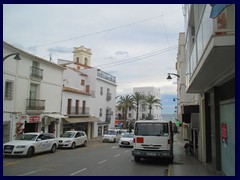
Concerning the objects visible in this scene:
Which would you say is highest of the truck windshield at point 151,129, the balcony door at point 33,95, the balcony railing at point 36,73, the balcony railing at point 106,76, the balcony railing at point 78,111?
the balcony railing at point 106,76

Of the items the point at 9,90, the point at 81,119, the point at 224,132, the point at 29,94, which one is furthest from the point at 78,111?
the point at 224,132

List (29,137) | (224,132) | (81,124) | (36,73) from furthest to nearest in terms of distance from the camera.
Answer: (81,124) → (36,73) → (29,137) → (224,132)

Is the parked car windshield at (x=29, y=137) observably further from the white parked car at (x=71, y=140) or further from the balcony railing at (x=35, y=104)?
the balcony railing at (x=35, y=104)

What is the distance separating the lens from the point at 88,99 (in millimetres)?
40281

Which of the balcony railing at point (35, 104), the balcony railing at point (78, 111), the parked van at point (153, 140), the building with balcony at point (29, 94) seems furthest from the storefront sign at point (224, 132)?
the balcony railing at point (78, 111)

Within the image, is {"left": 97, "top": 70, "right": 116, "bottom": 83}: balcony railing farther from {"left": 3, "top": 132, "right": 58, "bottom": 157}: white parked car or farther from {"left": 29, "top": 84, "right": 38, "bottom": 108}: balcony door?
{"left": 3, "top": 132, "right": 58, "bottom": 157}: white parked car

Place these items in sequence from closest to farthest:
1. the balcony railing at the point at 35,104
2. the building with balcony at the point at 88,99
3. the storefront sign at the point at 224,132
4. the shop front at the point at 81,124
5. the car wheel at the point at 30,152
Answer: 1. the storefront sign at the point at 224,132
2. the car wheel at the point at 30,152
3. the balcony railing at the point at 35,104
4. the shop front at the point at 81,124
5. the building with balcony at the point at 88,99

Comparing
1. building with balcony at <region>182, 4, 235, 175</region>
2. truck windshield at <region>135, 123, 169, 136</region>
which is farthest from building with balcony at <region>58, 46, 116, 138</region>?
building with balcony at <region>182, 4, 235, 175</region>

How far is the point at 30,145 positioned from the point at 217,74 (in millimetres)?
12493

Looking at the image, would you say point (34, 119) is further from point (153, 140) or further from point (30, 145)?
point (153, 140)

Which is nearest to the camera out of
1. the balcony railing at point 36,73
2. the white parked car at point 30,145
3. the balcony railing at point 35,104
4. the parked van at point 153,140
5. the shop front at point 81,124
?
the parked van at point 153,140

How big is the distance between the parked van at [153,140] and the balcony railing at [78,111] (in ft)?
67.2

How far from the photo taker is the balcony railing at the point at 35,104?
25.5m

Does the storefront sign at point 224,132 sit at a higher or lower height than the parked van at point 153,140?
higher
